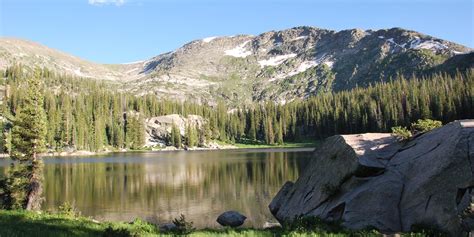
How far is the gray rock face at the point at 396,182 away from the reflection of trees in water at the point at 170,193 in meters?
13.1

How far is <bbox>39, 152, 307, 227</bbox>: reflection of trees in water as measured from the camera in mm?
42812

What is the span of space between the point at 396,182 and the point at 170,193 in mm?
40096

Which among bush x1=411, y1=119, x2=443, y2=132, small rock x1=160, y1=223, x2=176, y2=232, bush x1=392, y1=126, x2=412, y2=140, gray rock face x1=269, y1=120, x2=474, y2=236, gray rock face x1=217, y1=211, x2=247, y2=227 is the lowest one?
gray rock face x1=217, y1=211, x2=247, y2=227

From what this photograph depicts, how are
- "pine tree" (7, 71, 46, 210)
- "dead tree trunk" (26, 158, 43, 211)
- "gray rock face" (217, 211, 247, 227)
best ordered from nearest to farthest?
1. "gray rock face" (217, 211, 247, 227)
2. "dead tree trunk" (26, 158, 43, 211)
3. "pine tree" (7, 71, 46, 210)

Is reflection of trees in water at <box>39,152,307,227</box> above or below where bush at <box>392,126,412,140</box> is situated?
below

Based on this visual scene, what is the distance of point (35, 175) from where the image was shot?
41.0 metres

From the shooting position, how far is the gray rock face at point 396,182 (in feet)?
53.2

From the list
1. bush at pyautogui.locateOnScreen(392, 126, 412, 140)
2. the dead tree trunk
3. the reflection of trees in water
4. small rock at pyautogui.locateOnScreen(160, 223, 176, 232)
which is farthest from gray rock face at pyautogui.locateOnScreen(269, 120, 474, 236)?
the dead tree trunk

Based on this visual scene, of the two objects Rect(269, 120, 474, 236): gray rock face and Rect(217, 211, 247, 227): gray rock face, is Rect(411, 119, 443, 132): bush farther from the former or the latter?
Rect(217, 211, 247, 227): gray rock face

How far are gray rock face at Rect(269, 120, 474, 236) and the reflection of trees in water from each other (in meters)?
13.1

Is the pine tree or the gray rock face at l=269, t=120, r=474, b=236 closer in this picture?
the gray rock face at l=269, t=120, r=474, b=236

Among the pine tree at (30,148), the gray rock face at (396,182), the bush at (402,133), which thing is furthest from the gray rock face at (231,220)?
the pine tree at (30,148)

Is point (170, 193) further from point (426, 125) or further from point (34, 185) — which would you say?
point (426, 125)

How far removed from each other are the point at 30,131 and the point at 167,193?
20.5 metres
